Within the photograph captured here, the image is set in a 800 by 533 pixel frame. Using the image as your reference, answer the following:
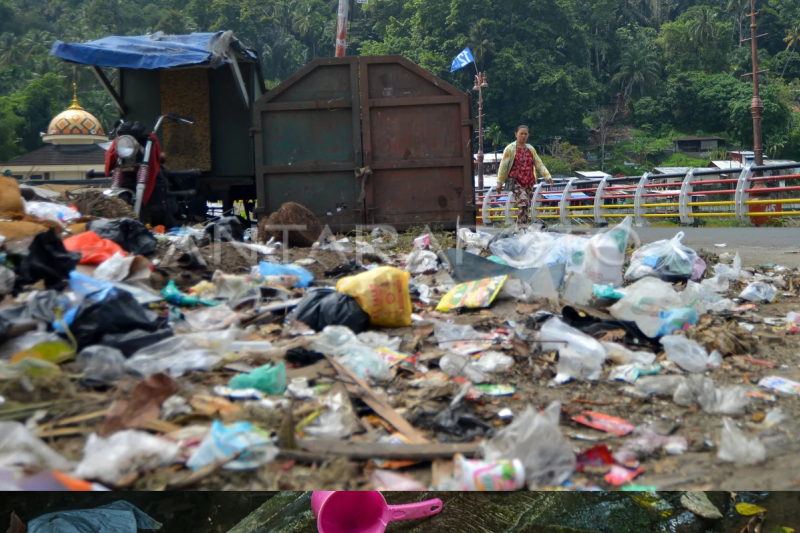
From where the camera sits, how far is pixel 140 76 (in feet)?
26.2

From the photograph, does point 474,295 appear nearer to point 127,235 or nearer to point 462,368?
point 462,368

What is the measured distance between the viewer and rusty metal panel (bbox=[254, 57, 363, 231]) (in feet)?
23.3

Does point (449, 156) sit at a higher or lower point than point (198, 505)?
higher

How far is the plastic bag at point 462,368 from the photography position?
257cm

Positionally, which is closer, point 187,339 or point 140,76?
point 187,339

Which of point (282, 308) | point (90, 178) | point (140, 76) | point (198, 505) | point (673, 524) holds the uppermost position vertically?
point (140, 76)

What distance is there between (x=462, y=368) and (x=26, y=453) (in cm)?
146

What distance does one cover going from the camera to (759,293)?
438 centimetres

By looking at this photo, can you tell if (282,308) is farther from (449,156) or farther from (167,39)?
(167,39)

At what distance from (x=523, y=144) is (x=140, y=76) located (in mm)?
4464

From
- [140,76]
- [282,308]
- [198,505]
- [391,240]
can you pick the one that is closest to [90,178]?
[140,76]

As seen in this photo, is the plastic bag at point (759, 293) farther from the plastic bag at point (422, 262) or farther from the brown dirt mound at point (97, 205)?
the brown dirt mound at point (97, 205)

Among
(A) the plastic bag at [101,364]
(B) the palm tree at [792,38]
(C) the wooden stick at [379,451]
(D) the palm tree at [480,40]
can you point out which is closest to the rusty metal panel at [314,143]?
(A) the plastic bag at [101,364]

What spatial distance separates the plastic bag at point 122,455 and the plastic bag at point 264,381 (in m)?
0.44
